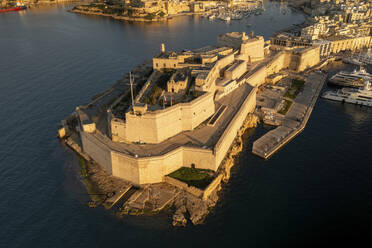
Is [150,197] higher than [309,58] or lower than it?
lower

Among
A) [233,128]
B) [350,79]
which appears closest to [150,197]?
[233,128]

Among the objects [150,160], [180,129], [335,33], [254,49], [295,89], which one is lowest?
[150,160]

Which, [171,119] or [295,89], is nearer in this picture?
[171,119]

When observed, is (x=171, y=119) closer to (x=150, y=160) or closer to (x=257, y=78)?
(x=150, y=160)

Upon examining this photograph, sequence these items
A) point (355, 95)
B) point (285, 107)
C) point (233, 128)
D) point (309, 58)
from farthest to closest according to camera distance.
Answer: point (309, 58) → point (355, 95) → point (285, 107) → point (233, 128)

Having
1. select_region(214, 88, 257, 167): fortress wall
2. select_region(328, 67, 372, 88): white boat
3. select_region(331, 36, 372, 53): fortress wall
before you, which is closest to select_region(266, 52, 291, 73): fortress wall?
select_region(328, 67, 372, 88): white boat

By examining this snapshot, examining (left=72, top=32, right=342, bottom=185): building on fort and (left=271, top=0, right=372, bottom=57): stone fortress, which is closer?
(left=72, top=32, right=342, bottom=185): building on fort

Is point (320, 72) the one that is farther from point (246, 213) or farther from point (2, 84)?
point (2, 84)

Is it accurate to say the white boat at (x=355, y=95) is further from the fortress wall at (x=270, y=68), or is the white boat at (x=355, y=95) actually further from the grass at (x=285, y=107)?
the fortress wall at (x=270, y=68)

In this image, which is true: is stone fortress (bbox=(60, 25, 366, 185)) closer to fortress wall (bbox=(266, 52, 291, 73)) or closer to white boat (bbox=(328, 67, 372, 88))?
fortress wall (bbox=(266, 52, 291, 73))
